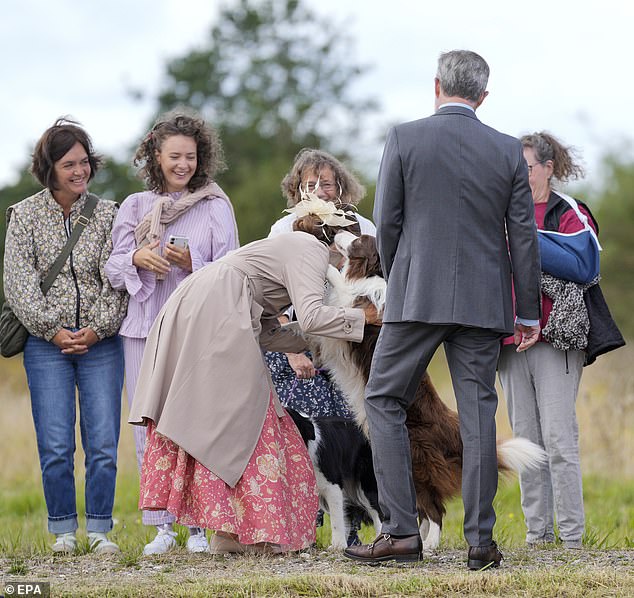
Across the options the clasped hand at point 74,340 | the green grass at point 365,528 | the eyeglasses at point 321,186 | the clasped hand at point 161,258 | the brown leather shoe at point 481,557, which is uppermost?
the eyeglasses at point 321,186

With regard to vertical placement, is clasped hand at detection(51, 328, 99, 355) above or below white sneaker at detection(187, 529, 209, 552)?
above

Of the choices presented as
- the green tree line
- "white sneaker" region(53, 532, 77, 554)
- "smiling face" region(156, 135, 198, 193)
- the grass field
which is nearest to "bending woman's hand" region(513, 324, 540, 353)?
the grass field

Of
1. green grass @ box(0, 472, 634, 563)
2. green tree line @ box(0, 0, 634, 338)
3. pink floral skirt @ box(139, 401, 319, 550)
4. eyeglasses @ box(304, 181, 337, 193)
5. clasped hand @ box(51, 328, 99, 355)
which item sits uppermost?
green tree line @ box(0, 0, 634, 338)

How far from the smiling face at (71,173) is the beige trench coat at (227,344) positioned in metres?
1.30

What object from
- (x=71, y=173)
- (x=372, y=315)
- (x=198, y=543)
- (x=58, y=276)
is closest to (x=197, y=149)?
(x=71, y=173)

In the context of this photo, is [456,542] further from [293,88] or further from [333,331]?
[293,88]

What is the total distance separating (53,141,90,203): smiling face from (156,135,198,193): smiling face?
0.47 metres

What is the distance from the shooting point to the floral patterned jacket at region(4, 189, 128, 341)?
5832mm

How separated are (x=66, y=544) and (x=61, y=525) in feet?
0.61

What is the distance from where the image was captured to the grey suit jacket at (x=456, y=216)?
14.8ft

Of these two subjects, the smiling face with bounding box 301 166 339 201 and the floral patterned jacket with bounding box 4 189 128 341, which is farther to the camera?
the smiling face with bounding box 301 166 339 201

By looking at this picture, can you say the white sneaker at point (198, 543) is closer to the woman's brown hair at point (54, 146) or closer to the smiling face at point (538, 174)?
the woman's brown hair at point (54, 146)

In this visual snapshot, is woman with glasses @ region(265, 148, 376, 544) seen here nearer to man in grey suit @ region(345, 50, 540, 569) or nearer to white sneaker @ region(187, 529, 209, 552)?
white sneaker @ region(187, 529, 209, 552)

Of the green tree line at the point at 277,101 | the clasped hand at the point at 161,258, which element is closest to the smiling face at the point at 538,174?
the clasped hand at the point at 161,258
